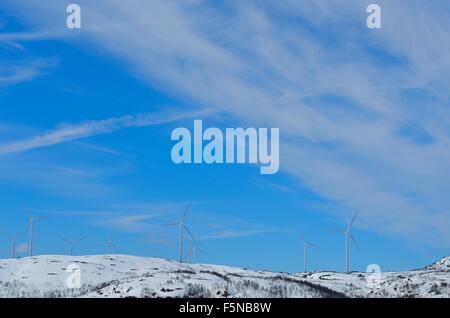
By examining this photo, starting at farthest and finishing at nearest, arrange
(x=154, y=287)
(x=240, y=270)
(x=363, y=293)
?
(x=240, y=270) < (x=154, y=287) < (x=363, y=293)

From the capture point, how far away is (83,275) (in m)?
89.2

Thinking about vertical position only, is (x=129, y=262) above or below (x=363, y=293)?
above
